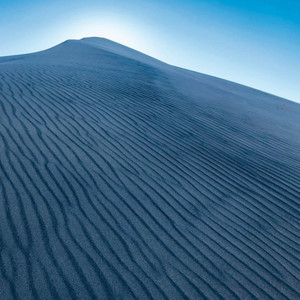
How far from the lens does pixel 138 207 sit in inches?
123

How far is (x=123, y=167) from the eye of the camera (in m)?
3.89

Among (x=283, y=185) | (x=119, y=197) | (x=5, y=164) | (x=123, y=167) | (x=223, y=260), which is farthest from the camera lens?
(x=283, y=185)

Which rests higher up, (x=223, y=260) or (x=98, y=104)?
(x=98, y=104)

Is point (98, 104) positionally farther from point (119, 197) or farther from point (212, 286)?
point (212, 286)

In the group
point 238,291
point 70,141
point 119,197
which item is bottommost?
point 238,291

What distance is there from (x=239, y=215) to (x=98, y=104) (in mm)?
3987

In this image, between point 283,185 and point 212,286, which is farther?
point 283,185

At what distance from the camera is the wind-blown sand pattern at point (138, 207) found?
2.28 m

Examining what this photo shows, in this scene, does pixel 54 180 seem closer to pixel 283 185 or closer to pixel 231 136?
pixel 283 185

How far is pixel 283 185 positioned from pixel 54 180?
120 inches

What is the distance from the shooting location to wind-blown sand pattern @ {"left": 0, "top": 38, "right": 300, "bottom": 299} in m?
2.28

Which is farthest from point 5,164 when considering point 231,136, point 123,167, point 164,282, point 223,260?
point 231,136

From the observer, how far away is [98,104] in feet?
20.7

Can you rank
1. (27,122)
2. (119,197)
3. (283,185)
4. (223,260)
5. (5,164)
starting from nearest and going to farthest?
(223,260)
(119,197)
(5,164)
(283,185)
(27,122)
